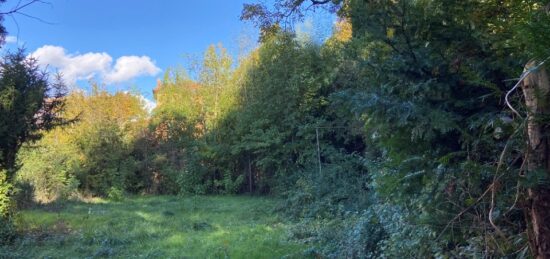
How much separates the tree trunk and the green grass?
404 centimetres

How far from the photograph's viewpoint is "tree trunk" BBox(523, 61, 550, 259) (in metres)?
1.42

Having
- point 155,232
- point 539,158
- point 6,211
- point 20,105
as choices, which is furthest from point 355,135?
point 539,158

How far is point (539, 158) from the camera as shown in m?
1.49

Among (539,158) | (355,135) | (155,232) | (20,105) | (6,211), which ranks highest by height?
(20,105)

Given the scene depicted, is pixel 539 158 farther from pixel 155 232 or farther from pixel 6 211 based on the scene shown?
pixel 6 211

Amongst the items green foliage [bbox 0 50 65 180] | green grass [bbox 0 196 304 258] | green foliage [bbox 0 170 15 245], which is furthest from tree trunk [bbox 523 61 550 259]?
green foliage [bbox 0 50 65 180]

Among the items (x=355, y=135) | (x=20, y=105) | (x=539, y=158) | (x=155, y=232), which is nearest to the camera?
(x=539, y=158)

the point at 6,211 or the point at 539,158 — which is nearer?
the point at 539,158

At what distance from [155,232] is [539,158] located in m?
7.03

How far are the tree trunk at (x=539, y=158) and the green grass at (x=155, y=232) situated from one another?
404cm

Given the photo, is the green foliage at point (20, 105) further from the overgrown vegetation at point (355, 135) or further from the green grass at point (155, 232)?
the green grass at point (155, 232)

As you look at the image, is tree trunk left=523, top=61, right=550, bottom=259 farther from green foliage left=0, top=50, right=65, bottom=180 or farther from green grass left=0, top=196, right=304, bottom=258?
green foliage left=0, top=50, right=65, bottom=180

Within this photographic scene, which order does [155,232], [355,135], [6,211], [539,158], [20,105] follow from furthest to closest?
[355,135], [20,105], [6,211], [155,232], [539,158]

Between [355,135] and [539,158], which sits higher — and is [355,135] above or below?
above
